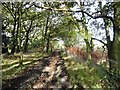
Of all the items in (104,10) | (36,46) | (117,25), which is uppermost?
(104,10)

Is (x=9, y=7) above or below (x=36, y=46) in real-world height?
above

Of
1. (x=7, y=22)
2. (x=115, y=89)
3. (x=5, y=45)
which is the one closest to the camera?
(x=115, y=89)

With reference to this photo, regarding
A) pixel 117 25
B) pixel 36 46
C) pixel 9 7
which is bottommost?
pixel 36 46

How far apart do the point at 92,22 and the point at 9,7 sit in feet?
52.4

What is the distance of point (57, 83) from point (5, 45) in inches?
965

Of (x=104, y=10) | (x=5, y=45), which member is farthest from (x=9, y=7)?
(x=104, y=10)

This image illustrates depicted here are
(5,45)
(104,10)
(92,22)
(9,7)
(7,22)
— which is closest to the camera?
(104,10)

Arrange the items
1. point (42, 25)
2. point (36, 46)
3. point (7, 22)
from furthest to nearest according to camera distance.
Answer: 1. point (36, 46)
2. point (42, 25)
3. point (7, 22)

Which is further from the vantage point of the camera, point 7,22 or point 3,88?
point 7,22

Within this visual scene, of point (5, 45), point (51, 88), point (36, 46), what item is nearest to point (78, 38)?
point (36, 46)

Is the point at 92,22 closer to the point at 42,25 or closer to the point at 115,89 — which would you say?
the point at 115,89

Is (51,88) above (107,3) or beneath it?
beneath

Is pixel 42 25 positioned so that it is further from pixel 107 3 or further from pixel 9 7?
pixel 107 3

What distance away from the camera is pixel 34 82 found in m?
13.3
